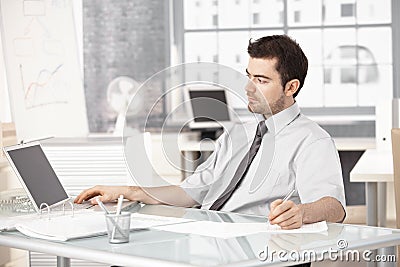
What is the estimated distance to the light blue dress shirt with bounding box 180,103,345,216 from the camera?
2213mm

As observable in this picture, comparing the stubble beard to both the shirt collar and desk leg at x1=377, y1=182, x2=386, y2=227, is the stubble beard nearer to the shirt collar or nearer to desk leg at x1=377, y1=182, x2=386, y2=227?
the shirt collar

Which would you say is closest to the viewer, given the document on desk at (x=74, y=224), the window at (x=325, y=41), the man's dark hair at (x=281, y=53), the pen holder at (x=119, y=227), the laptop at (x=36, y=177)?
the pen holder at (x=119, y=227)

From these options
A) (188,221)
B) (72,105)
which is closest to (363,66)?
(72,105)

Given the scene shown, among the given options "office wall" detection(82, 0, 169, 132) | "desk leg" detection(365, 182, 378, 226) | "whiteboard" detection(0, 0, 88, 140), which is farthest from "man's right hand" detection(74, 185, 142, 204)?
"office wall" detection(82, 0, 169, 132)

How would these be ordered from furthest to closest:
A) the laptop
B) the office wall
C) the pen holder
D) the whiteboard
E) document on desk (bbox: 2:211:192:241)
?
the office wall → the whiteboard → the laptop → document on desk (bbox: 2:211:192:241) → the pen holder

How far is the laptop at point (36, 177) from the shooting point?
7.26ft

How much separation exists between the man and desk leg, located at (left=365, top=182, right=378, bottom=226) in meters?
1.10

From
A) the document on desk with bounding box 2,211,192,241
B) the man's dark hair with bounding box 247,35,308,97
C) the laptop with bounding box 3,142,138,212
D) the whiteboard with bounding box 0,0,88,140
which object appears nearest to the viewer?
the document on desk with bounding box 2,211,192,241

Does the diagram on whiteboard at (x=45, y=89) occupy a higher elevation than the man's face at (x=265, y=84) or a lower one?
lower

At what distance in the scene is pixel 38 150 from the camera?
7.79 feet

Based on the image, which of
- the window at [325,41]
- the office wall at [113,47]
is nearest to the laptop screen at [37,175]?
the office wall at [113,47]

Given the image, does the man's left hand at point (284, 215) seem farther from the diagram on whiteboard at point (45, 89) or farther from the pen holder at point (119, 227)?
the diagram on whiteboard at point (45, 89)

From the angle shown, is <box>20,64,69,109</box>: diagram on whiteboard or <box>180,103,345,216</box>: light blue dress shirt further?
<box>20,64,69,109</box>: diagram on whiteboard

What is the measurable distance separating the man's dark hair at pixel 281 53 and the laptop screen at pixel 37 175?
645 millimetres
